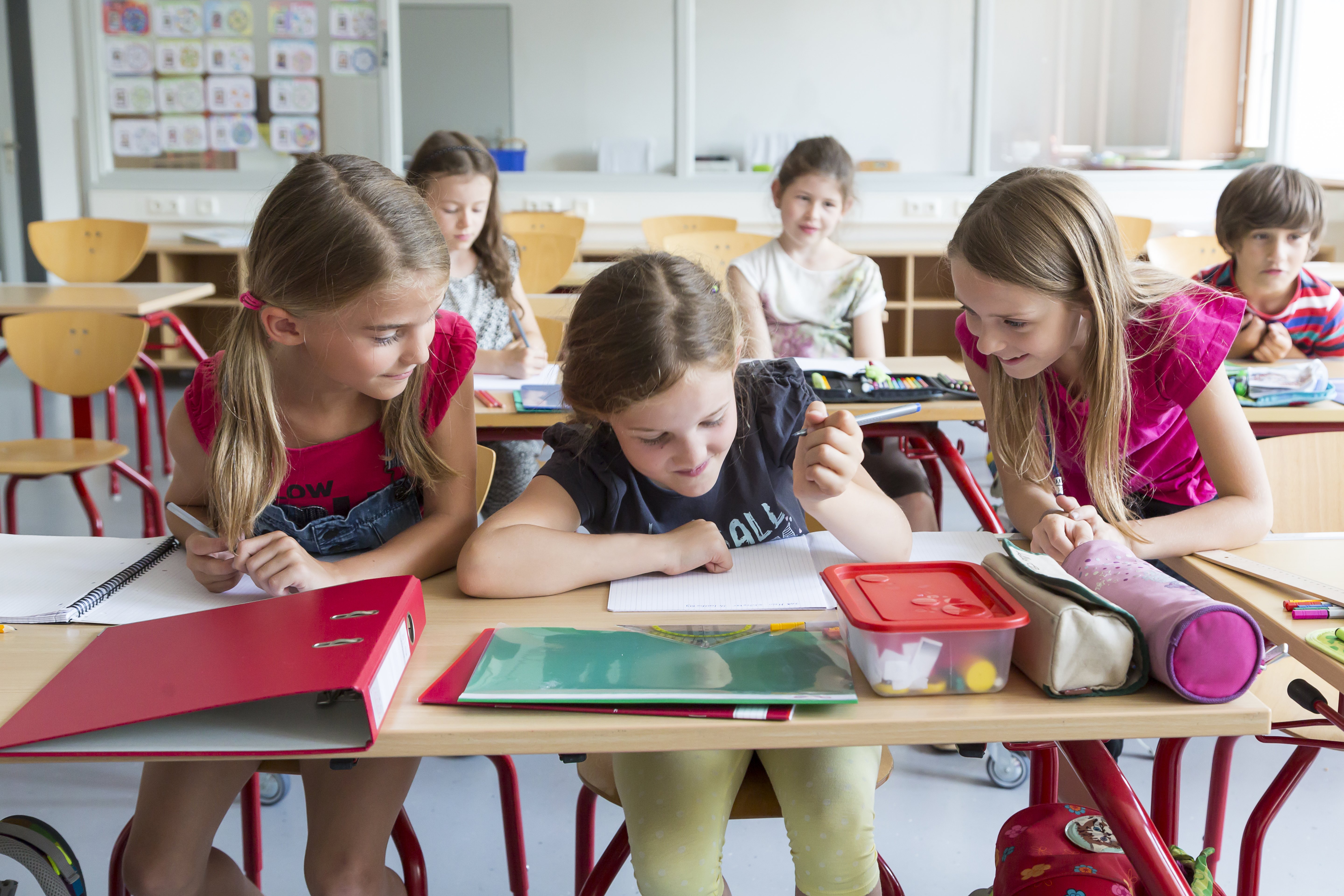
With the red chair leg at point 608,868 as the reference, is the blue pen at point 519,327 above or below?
above

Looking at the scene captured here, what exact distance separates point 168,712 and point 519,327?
5.91 ft

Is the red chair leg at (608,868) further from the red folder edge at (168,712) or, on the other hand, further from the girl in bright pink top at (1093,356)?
the girl in bright pink top at (1093,356)

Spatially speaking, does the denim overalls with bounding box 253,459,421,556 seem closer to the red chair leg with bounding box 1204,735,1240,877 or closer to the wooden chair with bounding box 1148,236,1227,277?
the red chair leg with bounding box 1204,735,1240,877

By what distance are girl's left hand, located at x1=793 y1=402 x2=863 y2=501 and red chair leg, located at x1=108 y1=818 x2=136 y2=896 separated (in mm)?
722

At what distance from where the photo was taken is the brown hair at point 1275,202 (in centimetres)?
212

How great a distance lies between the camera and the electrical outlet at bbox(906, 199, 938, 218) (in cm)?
530

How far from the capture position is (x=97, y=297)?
3098mm

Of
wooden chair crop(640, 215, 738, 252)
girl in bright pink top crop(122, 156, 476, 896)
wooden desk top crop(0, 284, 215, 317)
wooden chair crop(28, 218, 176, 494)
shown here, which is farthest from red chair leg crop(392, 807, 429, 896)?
wooden chair crop(28, 218, 176, 494)

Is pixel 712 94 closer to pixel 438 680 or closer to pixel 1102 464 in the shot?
pixel 1102 464

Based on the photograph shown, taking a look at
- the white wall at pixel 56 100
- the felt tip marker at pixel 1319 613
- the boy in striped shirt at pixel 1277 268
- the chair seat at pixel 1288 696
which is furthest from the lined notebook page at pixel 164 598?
the white wall at pixel 56 100

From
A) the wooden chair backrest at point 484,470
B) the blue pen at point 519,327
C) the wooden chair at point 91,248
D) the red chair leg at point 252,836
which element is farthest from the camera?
the wooden chair at point 91,248

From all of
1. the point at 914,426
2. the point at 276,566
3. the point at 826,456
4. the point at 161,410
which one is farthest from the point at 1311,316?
the point at 161,410

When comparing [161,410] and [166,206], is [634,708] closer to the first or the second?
[161,410]

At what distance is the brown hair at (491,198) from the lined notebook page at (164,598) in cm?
155
